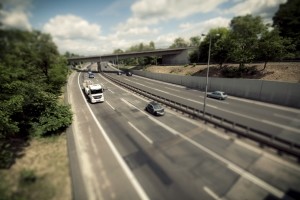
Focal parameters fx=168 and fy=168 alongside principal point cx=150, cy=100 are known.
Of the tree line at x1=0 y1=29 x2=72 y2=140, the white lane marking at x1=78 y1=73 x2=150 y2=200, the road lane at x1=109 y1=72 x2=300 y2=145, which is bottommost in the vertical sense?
the white lane marking at x1=78 y1=73 x2=150 y2=200

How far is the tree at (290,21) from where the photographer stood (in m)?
48.1

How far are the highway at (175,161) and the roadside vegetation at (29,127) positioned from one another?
166 centimetres

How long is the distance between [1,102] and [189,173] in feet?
67.7

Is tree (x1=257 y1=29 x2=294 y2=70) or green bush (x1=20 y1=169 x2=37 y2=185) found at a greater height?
tree (x1=257 y1=29 x2=294 y2=70)

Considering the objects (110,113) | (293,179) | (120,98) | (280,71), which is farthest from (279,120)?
(120,98)

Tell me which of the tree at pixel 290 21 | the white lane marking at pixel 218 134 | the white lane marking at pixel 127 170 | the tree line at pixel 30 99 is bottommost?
the white lane marking at pixel 127 170

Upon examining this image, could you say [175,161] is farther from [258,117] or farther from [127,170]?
[258,117]

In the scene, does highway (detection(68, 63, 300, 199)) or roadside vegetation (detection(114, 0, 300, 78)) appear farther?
roadside vegetation (detection(114, 0, 300, 78))

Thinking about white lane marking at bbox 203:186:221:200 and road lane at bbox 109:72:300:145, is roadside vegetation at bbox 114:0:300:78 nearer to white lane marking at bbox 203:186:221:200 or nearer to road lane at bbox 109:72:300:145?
road lane at bbox 109:72:300:145

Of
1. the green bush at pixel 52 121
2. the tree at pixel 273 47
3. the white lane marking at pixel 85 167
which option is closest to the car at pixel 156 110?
the white lane marking at pixel 85 167

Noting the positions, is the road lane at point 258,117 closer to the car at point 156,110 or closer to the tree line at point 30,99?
the car at point 156,110

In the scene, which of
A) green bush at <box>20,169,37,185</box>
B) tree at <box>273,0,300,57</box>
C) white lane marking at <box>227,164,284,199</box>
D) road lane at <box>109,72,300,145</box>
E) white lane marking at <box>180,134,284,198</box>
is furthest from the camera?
tree at <box>273,0,300,57</box>

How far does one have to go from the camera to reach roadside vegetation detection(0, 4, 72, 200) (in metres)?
11.4

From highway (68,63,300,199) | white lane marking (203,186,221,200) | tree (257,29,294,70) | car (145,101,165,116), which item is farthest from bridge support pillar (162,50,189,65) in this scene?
white lane marking (203,186,221,200)
